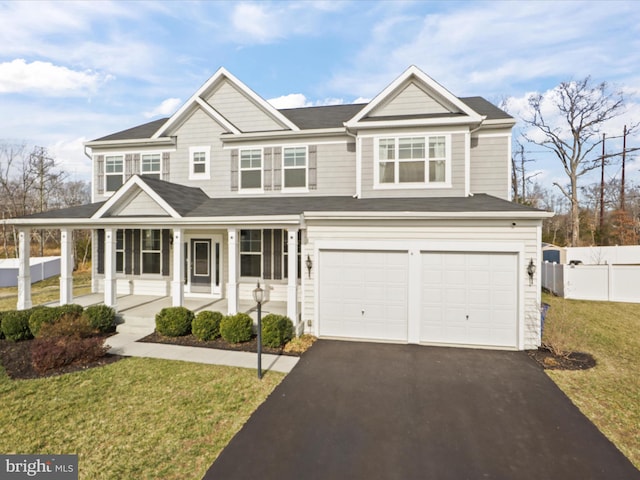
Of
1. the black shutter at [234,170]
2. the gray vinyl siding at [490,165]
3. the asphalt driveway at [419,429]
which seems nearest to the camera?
the asphalt driveway at [419,429]

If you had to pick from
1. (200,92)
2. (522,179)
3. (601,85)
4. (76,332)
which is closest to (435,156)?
(200,92)

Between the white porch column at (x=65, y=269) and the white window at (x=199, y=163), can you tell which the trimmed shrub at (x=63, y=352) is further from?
the white window at (x=199, y=163)

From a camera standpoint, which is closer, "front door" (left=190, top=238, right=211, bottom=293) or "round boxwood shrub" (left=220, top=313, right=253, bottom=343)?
"round boxwood shrub" (left=220, top=313, right=253, bottom=343)

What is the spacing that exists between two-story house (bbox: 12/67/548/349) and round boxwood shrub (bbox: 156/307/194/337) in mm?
597

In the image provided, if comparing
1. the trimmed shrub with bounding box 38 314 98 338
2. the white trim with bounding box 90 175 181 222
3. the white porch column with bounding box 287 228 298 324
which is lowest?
the trimmed shrub with bounding box 38 314 98 338

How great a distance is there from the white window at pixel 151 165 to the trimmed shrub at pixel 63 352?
25.7ft

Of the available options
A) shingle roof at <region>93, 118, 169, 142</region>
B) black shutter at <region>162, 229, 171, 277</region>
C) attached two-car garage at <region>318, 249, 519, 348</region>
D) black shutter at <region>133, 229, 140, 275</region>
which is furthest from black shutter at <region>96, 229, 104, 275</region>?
attached two-car garage at <region>318, 249, 519, 348</region>

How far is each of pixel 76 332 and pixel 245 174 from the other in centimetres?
763

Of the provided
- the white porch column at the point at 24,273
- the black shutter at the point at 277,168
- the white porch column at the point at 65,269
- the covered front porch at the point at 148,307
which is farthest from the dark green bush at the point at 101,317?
the black shutter at the point at 277,168

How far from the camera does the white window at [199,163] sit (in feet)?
43.4

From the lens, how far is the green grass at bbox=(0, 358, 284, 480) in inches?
169

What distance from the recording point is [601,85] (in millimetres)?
23906

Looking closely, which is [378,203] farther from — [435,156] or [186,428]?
[186,428]

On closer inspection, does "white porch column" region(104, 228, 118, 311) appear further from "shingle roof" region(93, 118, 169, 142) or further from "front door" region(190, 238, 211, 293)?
"shingle roof" region(93, 118, 169, 142)
